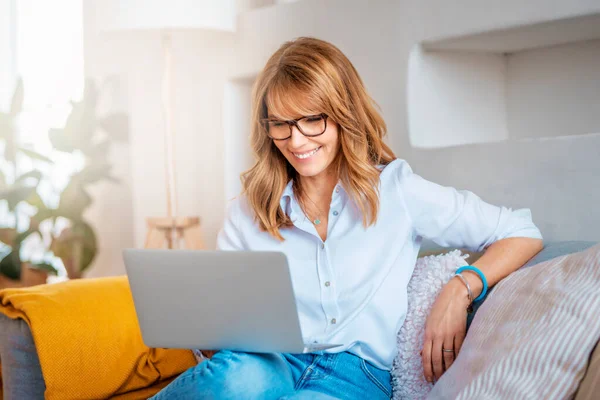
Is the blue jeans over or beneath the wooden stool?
beneath

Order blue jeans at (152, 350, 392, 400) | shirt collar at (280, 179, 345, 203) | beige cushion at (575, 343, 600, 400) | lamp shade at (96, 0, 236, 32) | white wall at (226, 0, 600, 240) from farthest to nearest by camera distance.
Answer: lamp shade at (96, 0, 236, 32), white wall at (226, 0, 600, 240), shirt collar at (280, 179, 345, 203), blue jeans at (152, 350, 392, 400), beige cushion at (575, 343, 600, 400)

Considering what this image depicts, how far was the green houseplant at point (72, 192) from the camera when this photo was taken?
150 inches

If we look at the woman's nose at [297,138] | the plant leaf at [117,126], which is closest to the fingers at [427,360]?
the woman's nose at [297,138]

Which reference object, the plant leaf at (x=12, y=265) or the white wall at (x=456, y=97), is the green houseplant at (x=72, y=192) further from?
the white wall at (x=456, y=97)

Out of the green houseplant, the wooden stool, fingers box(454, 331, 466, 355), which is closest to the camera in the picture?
fingers box(454, 331, 466, 355)

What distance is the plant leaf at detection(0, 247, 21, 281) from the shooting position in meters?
3.92

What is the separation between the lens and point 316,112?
1.66 meters

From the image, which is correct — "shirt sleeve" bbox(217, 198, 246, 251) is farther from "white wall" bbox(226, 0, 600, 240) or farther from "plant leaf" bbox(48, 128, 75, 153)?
"plant leaf" bbox(48, 128, 75, 153)

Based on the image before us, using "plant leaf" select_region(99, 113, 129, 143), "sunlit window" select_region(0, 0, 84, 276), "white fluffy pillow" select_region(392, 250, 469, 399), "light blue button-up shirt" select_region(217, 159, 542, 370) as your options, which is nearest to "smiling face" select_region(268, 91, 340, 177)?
"light blue button-up shirt" select_region(217, 159, 542, 370)

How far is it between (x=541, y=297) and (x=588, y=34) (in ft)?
3.66

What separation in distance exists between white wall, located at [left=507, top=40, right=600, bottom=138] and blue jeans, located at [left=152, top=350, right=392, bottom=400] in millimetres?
1053

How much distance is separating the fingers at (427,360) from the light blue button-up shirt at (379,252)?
0.34 feet

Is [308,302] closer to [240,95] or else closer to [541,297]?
[541,297]

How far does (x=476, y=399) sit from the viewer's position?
117cm
